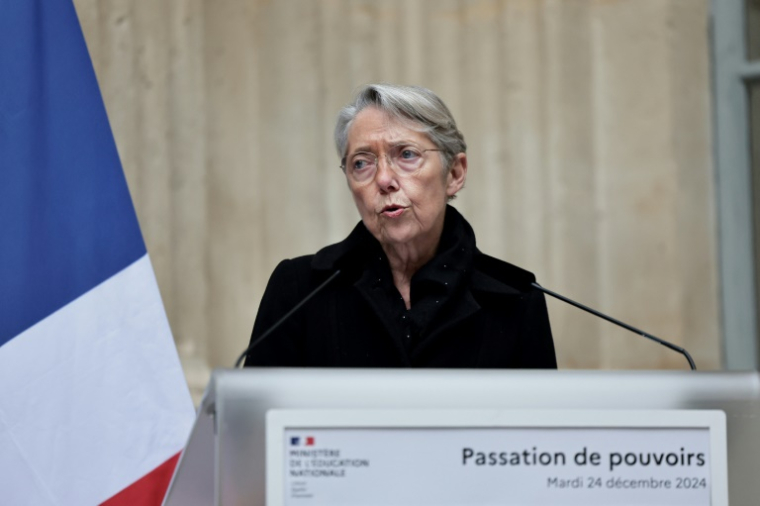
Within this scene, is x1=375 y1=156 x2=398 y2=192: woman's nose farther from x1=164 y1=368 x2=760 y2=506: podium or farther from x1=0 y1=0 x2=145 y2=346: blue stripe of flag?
x1=0 y1=0 x2=145 y2=346: blue stripe of flag

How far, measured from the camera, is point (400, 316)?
216 centimetres

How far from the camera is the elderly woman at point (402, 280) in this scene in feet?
6.84

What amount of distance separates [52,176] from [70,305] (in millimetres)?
317

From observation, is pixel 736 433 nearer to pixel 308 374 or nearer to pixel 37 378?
pixel 308 374

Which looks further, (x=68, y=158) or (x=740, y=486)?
(x=68, y=158)

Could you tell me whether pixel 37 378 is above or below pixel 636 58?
below

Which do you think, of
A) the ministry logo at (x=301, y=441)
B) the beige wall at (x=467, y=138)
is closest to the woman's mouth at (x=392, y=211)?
the ministry logo at (x=301, y=441)

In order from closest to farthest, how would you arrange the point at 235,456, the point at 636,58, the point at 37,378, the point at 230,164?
the point at 235,456 → the point at 37,378 → the point at 636,58 → the point at 230,164

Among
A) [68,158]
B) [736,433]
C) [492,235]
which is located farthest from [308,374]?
[492,235]

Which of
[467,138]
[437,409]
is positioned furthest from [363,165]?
[467,138]

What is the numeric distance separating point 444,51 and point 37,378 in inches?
95.6

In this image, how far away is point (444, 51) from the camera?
14.0ft

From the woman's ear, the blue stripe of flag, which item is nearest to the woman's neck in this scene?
the woman's ear

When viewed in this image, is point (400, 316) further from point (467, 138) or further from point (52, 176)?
point (467, 138)
